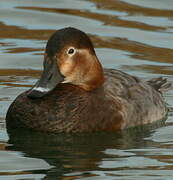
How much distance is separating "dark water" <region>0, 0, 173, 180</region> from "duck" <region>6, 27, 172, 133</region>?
5.3 inches

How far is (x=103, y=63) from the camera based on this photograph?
1354cm

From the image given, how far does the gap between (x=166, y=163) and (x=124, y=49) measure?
5441mm

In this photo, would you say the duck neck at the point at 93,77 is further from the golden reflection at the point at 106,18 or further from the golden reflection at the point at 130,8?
Result: the golden reflection at the point at 130,8

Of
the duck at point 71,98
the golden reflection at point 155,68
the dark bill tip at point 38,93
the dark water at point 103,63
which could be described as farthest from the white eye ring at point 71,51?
the golden reflection at point 155,68

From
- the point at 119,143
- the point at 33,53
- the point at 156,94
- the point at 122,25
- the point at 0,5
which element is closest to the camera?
the point at 119,143

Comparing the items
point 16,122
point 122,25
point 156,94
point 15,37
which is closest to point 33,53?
point 15,37

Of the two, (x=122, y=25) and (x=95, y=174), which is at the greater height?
(x=122, y=25)

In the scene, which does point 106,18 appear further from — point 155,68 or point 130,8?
point 155,68

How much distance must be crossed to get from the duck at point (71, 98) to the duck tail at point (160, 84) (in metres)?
1.22

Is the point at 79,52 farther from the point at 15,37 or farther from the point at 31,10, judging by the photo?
the point at 31,10

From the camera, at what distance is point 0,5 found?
1633 cm

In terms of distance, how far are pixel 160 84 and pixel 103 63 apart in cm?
182

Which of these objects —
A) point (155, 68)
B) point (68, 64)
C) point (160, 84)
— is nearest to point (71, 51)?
point (68, 64)

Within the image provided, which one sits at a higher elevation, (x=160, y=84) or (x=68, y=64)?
(x=68, y=64)
